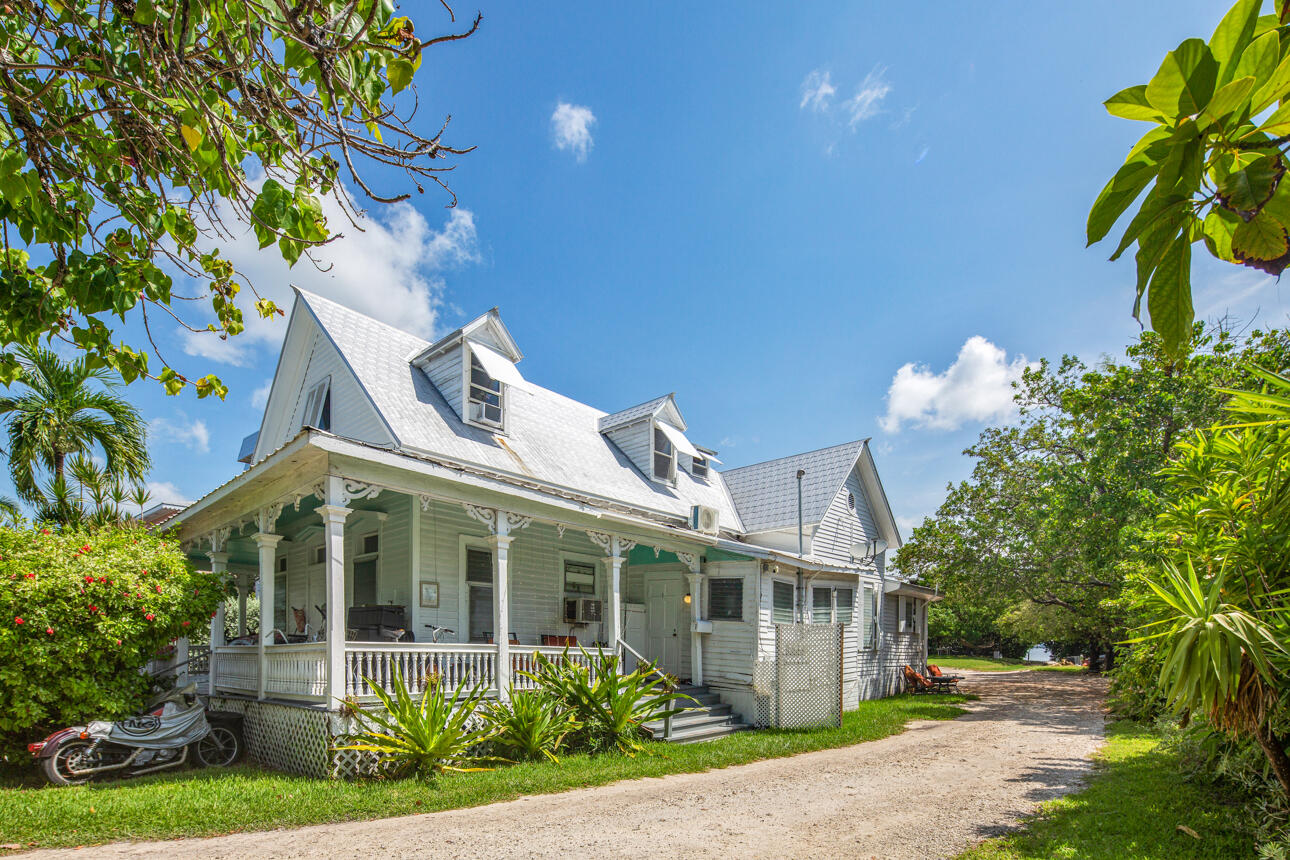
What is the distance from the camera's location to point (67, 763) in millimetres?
8086

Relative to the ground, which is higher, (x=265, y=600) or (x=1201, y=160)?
(x=1201, y=160)

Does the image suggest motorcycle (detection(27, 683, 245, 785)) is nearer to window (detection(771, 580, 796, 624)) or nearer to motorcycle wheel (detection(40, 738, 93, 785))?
motorcycle wheel (detection(40, 738, 93, 785))

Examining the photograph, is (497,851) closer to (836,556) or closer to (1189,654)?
(1189,654)

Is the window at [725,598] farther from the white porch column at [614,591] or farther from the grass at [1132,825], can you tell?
the grass at [1132,825]

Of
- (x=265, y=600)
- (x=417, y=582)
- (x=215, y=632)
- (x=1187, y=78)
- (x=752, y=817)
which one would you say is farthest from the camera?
(x=215, y=632)

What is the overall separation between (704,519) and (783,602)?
2433mm

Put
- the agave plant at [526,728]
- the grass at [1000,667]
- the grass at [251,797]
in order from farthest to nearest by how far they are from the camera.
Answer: the grass at [1000,667], the agave plant at [526,728], the grass at [251,797]

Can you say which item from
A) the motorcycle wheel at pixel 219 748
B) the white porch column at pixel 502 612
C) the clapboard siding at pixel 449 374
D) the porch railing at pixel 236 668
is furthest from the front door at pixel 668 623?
the motorcycle wheel at pixel 219 748

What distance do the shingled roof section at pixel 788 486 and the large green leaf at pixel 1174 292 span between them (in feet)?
60.1

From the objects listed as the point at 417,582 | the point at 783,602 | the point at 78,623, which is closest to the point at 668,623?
the point at 783,602

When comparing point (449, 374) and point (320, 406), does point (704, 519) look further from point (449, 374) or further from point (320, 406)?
point (320, 406)

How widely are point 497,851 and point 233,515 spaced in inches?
325

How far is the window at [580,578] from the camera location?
49.2 feet

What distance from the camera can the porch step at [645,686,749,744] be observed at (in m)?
11.9
